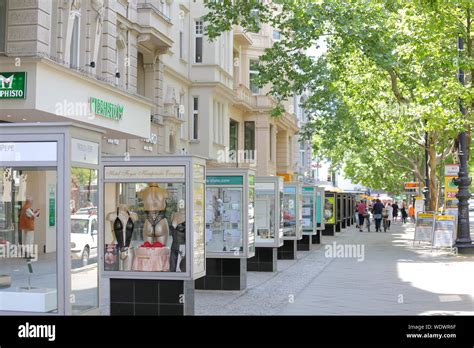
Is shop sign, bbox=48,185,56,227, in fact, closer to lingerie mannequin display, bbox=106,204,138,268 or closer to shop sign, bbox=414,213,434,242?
lingerie mannequin display, bbox=106,204,138,268

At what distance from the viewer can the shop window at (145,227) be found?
10.5m

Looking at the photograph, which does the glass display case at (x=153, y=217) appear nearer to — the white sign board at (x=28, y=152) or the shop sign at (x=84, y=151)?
the shop sign at (x=84, y=151)

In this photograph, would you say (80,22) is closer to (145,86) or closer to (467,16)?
(145,86)

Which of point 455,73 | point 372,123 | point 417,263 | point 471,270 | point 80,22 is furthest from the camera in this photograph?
point 372,123

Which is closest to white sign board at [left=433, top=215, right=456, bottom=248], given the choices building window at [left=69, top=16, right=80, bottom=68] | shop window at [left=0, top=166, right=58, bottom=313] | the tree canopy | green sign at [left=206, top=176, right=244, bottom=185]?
the tree canopy

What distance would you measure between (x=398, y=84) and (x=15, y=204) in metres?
23.6

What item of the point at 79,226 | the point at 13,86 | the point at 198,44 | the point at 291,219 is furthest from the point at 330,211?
the point at 79,226

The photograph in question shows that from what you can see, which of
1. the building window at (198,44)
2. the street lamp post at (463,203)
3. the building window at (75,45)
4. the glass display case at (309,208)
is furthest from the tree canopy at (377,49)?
the building window at (198,44)

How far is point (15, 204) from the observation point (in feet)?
26.9

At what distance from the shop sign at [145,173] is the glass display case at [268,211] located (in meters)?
7.58

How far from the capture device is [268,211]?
59.3 ft

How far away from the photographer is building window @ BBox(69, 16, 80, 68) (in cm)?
2200

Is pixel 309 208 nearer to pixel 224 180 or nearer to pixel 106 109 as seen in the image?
pixel 106 109

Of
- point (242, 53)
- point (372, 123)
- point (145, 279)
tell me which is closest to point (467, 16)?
point (372, 123)
